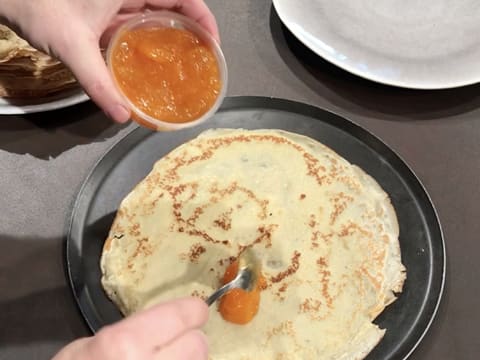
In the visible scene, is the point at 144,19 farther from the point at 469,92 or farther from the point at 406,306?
the point at 469,92

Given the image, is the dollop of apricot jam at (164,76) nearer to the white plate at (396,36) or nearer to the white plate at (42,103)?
the white plate at (42,103)

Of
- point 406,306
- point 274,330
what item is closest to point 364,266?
point 406,306

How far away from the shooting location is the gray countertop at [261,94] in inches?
47.8

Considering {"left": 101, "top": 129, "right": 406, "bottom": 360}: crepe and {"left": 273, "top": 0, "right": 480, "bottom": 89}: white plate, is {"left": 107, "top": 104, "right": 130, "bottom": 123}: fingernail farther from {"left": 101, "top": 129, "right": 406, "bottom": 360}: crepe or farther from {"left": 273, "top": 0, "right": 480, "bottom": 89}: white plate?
{"left": 273, "top": 0, "right": 480, "bottom": 89}: white plate

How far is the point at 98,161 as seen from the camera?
1.37 metres

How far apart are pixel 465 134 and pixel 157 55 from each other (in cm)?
90

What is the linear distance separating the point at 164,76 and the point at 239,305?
18.9 inches

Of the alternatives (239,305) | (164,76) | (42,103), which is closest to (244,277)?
(239,305)

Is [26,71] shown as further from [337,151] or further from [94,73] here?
[337,151]

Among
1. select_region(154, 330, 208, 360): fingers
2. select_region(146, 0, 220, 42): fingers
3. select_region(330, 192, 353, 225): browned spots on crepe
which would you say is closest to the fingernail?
select_region(146, 0, 220, 42): fingers

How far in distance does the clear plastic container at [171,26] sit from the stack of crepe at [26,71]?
0.30 metres

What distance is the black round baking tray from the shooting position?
1.17 metres

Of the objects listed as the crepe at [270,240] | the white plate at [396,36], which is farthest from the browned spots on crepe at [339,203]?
the white plate at [396,36]

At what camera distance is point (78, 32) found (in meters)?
1.06
